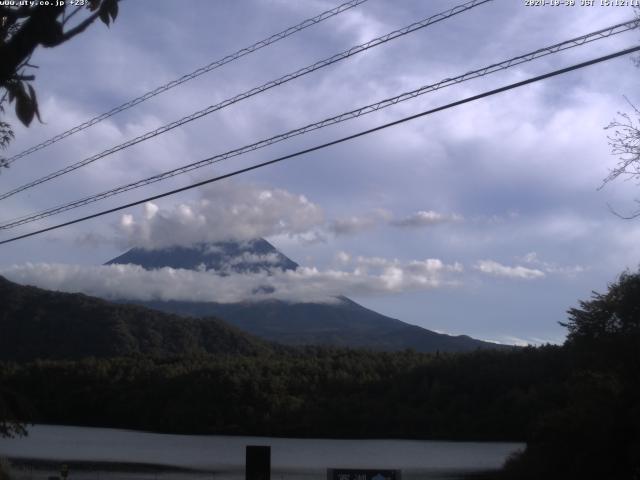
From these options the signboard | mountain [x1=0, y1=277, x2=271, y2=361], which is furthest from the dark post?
mountain [x1=0, y1=277, x2=271, y2=361]

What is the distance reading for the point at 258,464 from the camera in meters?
12.2

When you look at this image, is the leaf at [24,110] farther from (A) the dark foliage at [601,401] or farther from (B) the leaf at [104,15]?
(A) the dark foliage at [601,401]

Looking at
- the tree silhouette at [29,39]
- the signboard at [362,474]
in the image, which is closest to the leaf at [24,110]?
the tree silhouette at [29,39]

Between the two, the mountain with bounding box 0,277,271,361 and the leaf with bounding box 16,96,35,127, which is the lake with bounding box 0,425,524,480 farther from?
the leaf with bounding box 16,96,35,127

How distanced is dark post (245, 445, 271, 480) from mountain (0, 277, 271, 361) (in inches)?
3017

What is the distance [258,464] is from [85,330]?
9241cm

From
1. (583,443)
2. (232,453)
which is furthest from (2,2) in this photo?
(232,453)

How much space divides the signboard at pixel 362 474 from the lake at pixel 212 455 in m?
20.5

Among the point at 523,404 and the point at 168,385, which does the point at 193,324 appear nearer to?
the point at 168,385

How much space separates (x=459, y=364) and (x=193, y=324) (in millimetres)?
59509

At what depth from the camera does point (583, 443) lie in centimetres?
2481

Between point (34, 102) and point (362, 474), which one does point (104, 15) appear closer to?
point (34, 102)

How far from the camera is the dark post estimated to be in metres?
12.1

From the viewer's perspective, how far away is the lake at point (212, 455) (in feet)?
125
